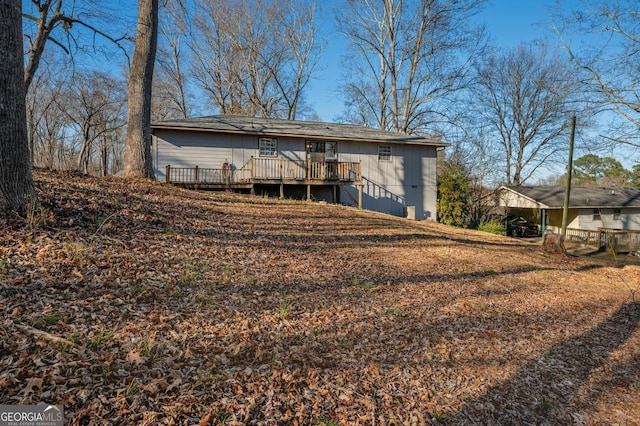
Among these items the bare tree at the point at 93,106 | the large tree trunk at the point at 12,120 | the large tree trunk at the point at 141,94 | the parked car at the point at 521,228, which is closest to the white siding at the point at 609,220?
the parked car at the point at 521,228

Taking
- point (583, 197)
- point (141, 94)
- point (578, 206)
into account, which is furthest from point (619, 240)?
point (141, 94)

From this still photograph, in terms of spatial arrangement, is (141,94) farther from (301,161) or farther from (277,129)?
(301,161)

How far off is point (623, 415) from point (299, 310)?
3504 mm

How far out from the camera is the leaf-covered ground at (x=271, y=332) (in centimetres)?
251

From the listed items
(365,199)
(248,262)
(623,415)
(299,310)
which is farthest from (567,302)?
(365,199)

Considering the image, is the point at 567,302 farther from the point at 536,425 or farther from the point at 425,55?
the point at 425,55

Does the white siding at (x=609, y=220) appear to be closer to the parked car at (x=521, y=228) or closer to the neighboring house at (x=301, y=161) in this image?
the parked car at (x=521, y=228)

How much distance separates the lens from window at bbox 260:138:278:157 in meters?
16.3

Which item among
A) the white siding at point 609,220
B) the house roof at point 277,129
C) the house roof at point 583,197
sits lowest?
the white siding at point 609,220

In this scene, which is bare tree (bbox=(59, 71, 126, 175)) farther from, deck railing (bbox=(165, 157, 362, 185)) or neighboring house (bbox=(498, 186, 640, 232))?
neighboring house (bbox=(498, 186, 640, 232))

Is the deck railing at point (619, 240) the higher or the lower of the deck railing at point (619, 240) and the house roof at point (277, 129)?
the lower

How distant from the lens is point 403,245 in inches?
332

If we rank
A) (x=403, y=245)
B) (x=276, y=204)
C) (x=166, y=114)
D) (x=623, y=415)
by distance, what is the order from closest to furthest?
(x=623, y=415) → (x=403, y=245) → (x=276, y=204) → (x=166, y=114)

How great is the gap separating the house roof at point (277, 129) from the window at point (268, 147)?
48 centimetres
